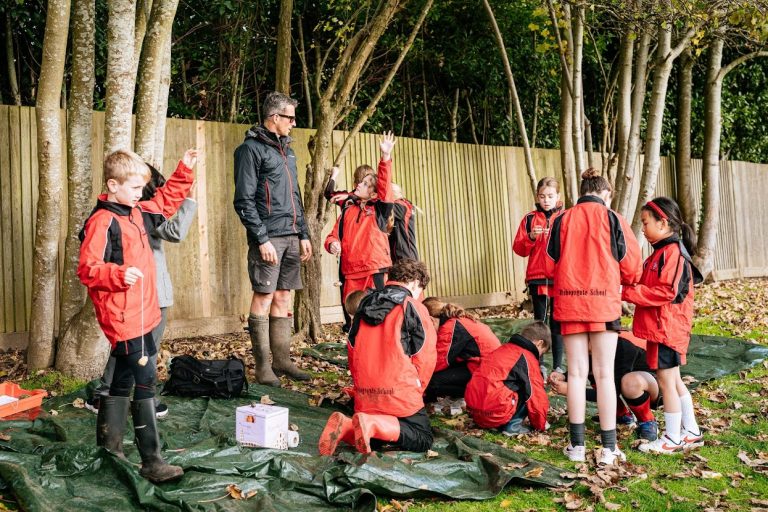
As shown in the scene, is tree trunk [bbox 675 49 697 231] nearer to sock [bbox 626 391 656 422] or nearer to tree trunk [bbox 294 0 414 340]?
tree trunk [bbox 294 0 414 340]

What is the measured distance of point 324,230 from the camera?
29.1 ft

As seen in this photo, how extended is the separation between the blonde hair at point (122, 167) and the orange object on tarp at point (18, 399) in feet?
6.21

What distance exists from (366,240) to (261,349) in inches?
52.1

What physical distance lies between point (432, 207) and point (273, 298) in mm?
4395

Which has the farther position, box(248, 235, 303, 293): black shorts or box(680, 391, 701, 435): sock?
box(248, 235, 303, 293): black shorts

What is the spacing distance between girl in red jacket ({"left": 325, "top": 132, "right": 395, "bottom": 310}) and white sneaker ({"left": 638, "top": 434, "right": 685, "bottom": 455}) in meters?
2.65

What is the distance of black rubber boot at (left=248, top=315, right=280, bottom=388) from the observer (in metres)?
5.85

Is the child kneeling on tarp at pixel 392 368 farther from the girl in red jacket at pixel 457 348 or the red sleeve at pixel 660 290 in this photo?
the red sleeve at pixel 660 290

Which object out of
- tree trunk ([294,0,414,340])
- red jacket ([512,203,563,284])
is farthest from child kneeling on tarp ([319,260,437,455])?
tree trunk ([294,0,414,340])

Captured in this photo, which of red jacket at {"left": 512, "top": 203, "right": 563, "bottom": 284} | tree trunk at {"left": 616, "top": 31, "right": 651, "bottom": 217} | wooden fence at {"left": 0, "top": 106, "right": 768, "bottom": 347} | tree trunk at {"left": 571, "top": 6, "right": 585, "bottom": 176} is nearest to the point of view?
red jacket at {"left": 512, "top": 203, "right": 563, "bottom": 284}

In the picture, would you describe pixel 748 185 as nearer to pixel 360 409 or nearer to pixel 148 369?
pixel 360 409

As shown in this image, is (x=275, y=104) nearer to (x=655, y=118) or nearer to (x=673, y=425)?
(x=673, y=425)

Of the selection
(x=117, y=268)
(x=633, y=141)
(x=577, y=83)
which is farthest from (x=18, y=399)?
(x=633, y=141)

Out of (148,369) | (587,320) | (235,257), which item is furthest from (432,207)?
(148,369)
